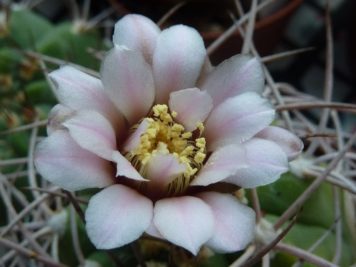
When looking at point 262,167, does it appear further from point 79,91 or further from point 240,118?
point 79,91

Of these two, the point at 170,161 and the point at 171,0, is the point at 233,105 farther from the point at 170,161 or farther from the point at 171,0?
the point at 171,0

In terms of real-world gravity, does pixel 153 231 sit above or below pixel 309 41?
above

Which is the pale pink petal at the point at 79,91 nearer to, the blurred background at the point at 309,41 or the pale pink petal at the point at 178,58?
the pale pink petal at the point at 178,58

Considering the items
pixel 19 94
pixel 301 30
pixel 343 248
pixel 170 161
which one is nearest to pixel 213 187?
pixel 170 161

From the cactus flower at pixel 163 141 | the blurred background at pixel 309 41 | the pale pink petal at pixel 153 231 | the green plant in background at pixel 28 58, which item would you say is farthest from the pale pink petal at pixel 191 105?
the blurred background at pixel 309 41

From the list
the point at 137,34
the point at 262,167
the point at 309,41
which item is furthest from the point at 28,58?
the point at 309,41

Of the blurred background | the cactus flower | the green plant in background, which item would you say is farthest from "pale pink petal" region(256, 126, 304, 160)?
the blurred background

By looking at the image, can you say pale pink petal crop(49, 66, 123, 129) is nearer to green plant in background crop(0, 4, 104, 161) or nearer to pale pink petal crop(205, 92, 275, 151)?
pale pink petal crop(205, 92, 275, 151)
